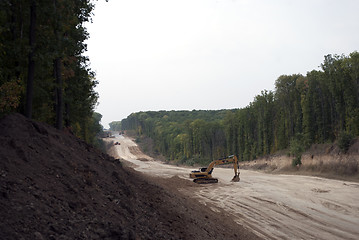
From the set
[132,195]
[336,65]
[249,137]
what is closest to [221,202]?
[132,195]

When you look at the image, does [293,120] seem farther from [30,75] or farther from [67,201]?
[67,201]

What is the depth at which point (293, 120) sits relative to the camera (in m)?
58.0

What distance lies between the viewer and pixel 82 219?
22.9 feet

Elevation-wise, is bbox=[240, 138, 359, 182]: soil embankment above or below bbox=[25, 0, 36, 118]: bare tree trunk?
below

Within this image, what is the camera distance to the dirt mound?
20.0 ft

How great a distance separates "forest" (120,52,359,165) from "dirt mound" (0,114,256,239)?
36.7m

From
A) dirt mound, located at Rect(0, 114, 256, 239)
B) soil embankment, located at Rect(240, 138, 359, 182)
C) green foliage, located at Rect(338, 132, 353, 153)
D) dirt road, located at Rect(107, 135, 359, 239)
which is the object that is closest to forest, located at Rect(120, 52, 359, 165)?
green foliage, located at Rect(338, 132, 353, 153)

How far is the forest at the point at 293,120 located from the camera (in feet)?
145

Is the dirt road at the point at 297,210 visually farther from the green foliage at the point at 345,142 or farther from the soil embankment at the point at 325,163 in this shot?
the green foliage at the point at 345,142

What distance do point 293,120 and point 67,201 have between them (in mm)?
57150

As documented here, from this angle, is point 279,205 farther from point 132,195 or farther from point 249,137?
point 249,137

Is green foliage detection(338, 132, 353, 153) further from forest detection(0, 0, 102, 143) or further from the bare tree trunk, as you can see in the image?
the bare tree trunk

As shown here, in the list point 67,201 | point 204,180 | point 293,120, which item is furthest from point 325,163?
point 67,201

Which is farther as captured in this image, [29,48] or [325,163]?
[325,163]
